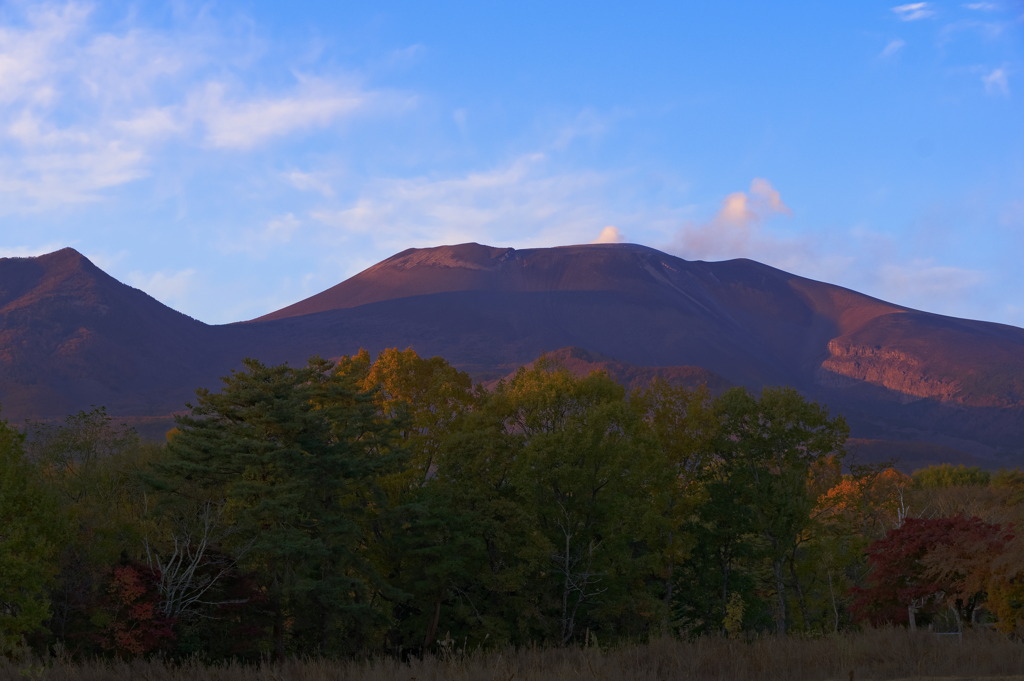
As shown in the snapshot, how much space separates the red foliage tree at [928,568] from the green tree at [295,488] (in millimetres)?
16677

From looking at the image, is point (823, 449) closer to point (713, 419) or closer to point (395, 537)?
point (713, 419)

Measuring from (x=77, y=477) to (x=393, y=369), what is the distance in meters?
16.7

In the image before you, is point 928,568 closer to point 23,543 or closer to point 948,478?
point 23,543

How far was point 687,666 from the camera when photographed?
1653 centimetres

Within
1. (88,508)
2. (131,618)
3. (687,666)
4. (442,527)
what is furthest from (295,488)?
(687,666)

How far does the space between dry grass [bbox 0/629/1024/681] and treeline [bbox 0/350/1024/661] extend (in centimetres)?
583

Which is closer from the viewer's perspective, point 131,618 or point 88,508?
point 131,618

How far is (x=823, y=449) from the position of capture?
46.7m

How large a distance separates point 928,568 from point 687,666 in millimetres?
17476

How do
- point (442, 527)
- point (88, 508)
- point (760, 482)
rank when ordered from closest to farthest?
point (88, 508), point (442, 527), point (760, 482)

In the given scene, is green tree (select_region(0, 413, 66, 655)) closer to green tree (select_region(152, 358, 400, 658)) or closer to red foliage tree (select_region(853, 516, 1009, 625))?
green tree (select_region(152, 358, 400, 658))

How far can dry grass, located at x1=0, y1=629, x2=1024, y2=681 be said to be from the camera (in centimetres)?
1472

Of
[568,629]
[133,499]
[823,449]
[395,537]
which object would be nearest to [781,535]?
[823,449]

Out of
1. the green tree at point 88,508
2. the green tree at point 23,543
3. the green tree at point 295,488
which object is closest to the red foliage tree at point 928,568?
the green tree at point 295,488
